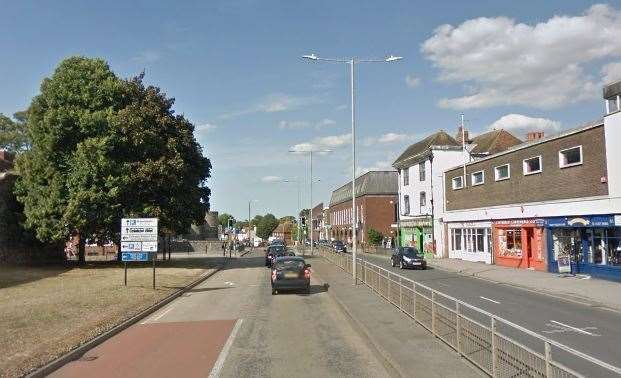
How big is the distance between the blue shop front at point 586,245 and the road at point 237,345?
15.8 m

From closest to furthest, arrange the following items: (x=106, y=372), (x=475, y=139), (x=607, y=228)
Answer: (x=106, y=372)
(x=607, y=228)
(x=475, y=139)

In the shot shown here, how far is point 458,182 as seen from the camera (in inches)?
1911

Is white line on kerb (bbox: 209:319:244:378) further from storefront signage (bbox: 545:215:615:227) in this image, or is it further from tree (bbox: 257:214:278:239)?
tree (bbox: 257:214:278:239)

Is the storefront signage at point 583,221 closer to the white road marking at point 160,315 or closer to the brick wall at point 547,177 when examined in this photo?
the brick wall at point 547,177

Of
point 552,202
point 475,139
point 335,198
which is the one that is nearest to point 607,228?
point 552,202

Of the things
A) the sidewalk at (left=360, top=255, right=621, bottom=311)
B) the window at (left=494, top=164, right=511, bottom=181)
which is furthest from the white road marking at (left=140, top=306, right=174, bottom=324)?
the window at (left=494, top=164, right=511, bottom=181)

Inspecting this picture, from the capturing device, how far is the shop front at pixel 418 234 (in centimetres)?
5559

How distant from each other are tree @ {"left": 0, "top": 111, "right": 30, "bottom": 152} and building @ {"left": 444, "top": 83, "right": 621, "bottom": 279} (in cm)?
5980

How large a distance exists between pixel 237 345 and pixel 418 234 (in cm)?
4900

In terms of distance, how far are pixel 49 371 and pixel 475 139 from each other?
62.2 m

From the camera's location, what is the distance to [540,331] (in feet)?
46.2

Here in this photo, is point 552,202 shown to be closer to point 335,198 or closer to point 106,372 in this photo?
point 106,372

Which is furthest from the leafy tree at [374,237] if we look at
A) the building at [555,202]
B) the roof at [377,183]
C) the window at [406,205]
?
the building at [555,202]

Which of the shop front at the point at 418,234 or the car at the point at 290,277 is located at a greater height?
the shop front at the point at 418,234
